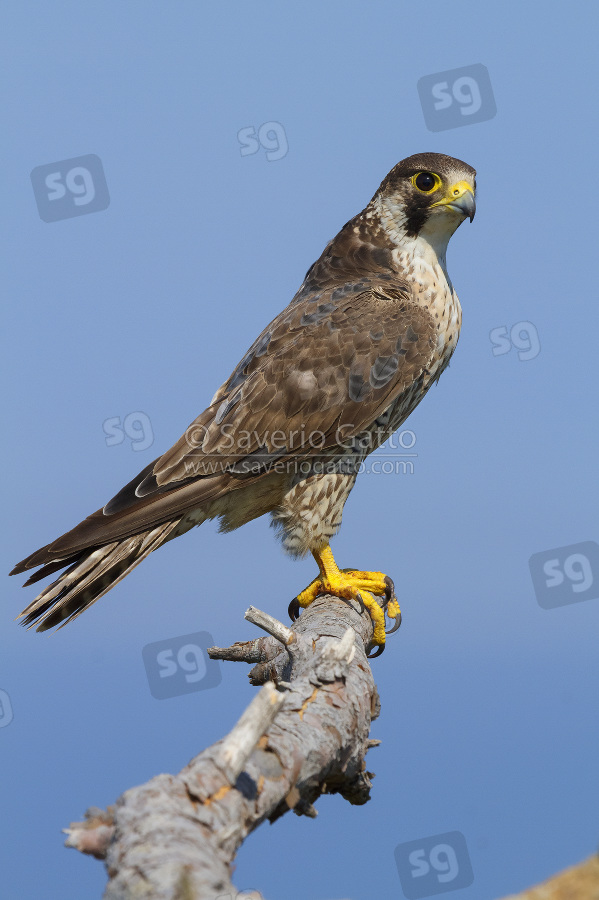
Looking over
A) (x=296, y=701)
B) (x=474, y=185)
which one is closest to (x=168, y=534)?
(x=296, y=701)

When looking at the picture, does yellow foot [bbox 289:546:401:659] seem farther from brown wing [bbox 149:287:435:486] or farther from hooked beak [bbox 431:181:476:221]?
hooked beak [bbox 431:181:476:221]

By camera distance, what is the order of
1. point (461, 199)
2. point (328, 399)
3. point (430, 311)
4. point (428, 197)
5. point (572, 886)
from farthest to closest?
point (430, 311) < point (428, 197) < point (461, 199) < point (328, 399) < point (572, 886)

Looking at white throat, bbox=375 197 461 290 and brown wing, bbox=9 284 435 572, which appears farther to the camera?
white throat, bbox=375 197 461 290

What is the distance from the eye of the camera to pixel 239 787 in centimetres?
239

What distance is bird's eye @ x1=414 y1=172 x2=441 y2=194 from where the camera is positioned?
4949mm

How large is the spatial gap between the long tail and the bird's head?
7.92ft

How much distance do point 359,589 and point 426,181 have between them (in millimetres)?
2376

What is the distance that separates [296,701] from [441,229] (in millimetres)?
3135

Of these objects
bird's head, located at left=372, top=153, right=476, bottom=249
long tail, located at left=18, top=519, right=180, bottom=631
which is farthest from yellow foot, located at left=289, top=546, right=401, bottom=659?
bird's head, located at left=372, top=153, right=476, bottom=249

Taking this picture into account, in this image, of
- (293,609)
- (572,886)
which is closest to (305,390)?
(293,609)

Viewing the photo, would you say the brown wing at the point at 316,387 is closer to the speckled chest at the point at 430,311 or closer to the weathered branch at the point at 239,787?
the speckled chest at the point at 430,311

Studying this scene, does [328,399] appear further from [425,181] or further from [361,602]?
[425,181]

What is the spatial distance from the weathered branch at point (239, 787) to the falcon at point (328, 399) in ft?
3.86

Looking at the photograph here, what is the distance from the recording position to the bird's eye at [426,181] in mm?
4949
